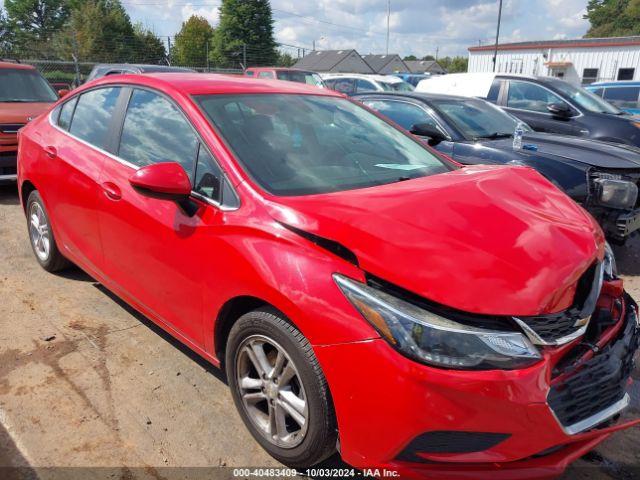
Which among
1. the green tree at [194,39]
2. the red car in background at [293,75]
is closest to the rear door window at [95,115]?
the red car in background at [293,75]

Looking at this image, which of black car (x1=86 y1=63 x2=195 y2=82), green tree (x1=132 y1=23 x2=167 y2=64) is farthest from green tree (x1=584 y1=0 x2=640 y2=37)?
black car (x1=86 y1=63 x2=195 y2=82)

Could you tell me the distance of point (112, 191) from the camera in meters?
3.04

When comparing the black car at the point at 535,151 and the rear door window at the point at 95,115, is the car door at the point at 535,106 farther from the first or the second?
the rear door window at the point at 95,115

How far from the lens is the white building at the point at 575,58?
3353 cm

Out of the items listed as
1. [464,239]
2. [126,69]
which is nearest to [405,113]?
[464,239]

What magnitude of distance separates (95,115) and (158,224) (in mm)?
1330

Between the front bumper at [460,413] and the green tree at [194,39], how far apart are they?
50.6 m

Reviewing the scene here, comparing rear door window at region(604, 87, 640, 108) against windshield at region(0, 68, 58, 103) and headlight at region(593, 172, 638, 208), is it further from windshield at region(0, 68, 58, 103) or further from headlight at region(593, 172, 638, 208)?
windshield at region(0, 68, 58, 103)

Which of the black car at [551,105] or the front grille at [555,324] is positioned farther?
the black car at [551,105]

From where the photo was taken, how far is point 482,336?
5.81 ft

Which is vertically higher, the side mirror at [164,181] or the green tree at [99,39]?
the green tree at [99,39]

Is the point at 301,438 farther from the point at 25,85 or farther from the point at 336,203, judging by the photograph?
the point at 25,85

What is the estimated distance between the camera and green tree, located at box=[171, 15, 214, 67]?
50.8m

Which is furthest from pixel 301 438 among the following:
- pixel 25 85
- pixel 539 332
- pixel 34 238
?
pixel 25 85
